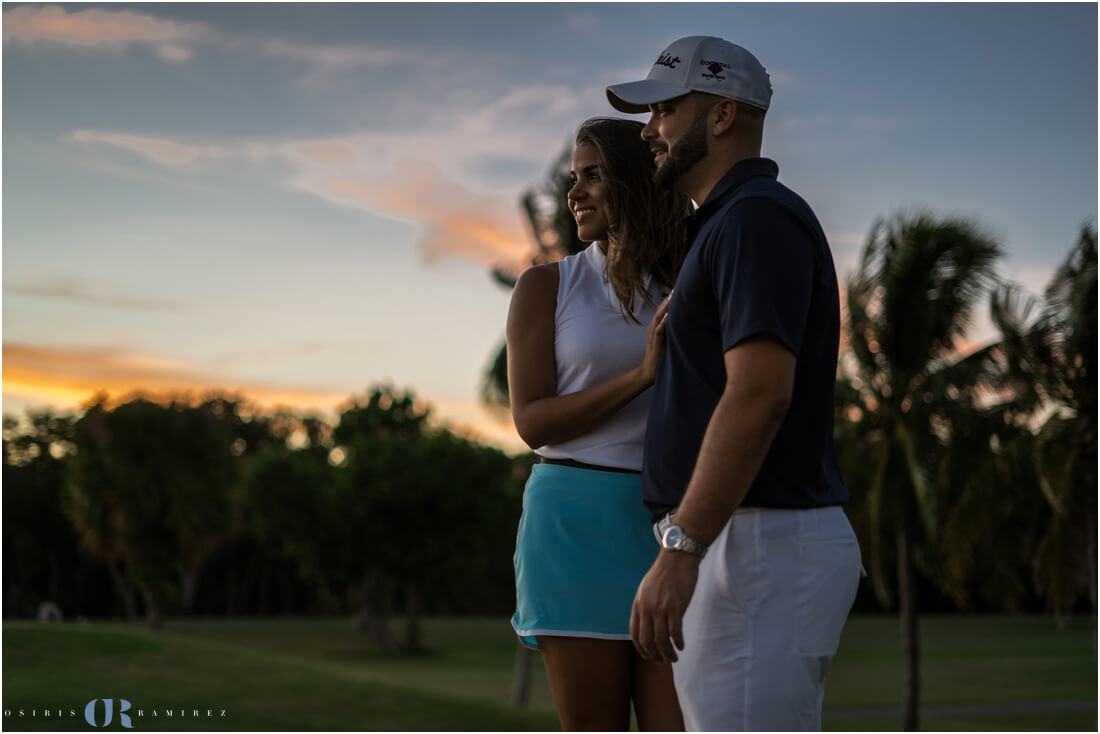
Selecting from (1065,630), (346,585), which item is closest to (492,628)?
(346,585)

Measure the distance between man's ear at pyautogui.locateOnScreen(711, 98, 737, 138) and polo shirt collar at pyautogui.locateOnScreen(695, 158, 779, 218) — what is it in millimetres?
77

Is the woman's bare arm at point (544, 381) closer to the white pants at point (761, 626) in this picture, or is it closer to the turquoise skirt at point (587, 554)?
the turquoise skirt at point (587, 554)

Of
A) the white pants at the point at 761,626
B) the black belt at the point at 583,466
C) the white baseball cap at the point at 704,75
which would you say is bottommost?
the white pants at the point at 761,626

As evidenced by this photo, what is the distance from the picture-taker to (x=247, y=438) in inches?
2421

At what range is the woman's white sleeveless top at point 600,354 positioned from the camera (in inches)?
105

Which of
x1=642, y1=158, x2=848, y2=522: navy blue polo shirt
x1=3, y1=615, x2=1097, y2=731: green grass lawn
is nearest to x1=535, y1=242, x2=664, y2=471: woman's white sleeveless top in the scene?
x1=642, y1=158, x2=848, y2=522: navy blue polo shirt

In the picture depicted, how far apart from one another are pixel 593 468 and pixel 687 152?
81cm

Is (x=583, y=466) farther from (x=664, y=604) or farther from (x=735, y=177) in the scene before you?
(x=735, y=177)

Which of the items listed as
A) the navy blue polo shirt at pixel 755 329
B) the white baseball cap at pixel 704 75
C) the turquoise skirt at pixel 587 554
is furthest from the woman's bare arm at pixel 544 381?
the white baseball cap at pixel 704 75

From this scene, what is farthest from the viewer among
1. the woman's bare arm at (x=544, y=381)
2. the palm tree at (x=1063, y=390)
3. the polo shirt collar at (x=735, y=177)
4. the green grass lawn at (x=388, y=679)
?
the palm tree at (x=1063, y=390)

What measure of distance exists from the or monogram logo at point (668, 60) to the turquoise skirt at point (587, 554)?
960 mm

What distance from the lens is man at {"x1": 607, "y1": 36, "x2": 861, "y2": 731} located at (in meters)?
2.01

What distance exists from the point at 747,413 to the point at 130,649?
40.8ft

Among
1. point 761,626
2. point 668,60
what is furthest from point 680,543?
point 668,60
